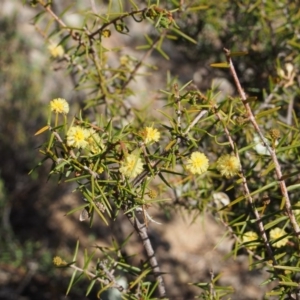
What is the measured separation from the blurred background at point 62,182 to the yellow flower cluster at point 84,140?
0.77 metres

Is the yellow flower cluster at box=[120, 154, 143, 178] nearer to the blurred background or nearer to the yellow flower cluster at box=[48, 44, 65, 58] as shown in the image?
the yellow flower cluster at box=[48, 44, 65, 58]

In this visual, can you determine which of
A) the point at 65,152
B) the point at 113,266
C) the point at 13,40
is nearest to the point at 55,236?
the point at 13,40

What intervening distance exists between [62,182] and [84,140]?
973 millimetres

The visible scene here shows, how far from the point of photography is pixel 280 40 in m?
1.48

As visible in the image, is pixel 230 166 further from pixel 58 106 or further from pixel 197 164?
pixel 58 106

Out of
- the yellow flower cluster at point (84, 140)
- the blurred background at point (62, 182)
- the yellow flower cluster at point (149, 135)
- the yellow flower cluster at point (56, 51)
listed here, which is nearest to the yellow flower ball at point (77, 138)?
the yellow flower cluster at point (84, 140)

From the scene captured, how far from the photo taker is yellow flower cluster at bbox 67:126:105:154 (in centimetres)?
84

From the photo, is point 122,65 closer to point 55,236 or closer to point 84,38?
point 84,38

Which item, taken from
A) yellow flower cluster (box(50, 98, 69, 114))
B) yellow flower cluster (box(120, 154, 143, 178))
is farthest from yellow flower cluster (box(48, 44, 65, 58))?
yellow flower cluster (box(120, 154, 143, 178))

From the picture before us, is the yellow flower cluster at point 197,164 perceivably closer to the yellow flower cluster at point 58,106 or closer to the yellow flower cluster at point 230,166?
the yellow flower cluster at point 230,166

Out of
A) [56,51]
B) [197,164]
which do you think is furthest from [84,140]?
[56,51]

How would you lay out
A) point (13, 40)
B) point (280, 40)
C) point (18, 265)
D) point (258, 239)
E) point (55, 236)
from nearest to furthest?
point (258, 239), point (280, 40), point (18, 265), point (55, 236), point (13, 40)

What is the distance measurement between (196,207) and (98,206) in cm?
41

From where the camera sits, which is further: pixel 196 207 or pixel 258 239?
pixel 196 207
